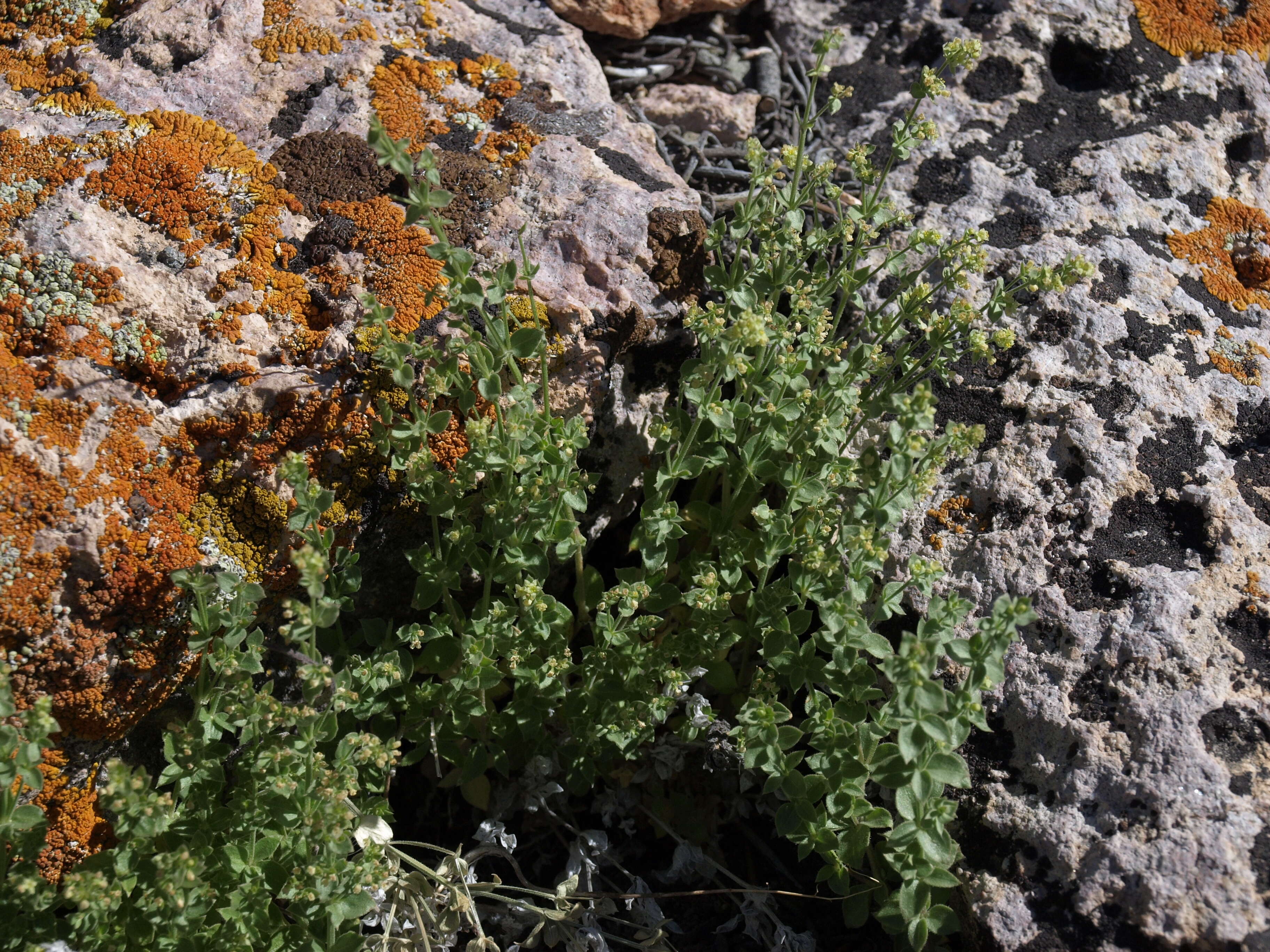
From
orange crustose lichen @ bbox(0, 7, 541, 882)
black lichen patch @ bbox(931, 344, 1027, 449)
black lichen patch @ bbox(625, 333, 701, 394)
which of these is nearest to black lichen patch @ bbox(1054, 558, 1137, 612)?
black lichen patch @ bbox(931, 344, 1027, 449)

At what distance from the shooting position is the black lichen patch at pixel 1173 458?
10.1 feet

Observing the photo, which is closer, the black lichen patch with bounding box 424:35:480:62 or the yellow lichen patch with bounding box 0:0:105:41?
the yellow lichen patch with bounding box 0:0:105:41

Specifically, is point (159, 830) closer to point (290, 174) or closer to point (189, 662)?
point (189, 662)

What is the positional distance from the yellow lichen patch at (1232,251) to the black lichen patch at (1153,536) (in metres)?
1.06

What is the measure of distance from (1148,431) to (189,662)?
320 cm

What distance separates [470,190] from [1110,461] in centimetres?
241

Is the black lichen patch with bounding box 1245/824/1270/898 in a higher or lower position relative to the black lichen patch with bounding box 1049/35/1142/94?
lower

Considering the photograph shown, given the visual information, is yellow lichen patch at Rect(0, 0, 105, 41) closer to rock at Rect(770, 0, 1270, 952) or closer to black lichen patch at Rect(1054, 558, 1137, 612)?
rock at Rect(770, 0, 1270, 952)

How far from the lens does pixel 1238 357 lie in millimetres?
3369

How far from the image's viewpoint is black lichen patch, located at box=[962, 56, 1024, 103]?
4133mm

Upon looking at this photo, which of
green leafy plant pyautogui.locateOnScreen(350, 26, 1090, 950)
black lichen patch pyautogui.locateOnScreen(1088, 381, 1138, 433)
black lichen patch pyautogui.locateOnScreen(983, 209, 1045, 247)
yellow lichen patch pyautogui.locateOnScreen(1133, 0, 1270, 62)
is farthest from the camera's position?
yellow lichen patch pyautogui.locateOnScreen(1133, 0, 1270, 62)

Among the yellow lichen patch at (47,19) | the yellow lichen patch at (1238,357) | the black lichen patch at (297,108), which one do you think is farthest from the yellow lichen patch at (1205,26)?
the yellow lichen patch at (47,19)

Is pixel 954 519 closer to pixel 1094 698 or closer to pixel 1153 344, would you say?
pixel 1094 698

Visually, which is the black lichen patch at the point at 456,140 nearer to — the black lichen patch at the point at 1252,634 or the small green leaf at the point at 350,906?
the small green leaf at the point at 350,906
